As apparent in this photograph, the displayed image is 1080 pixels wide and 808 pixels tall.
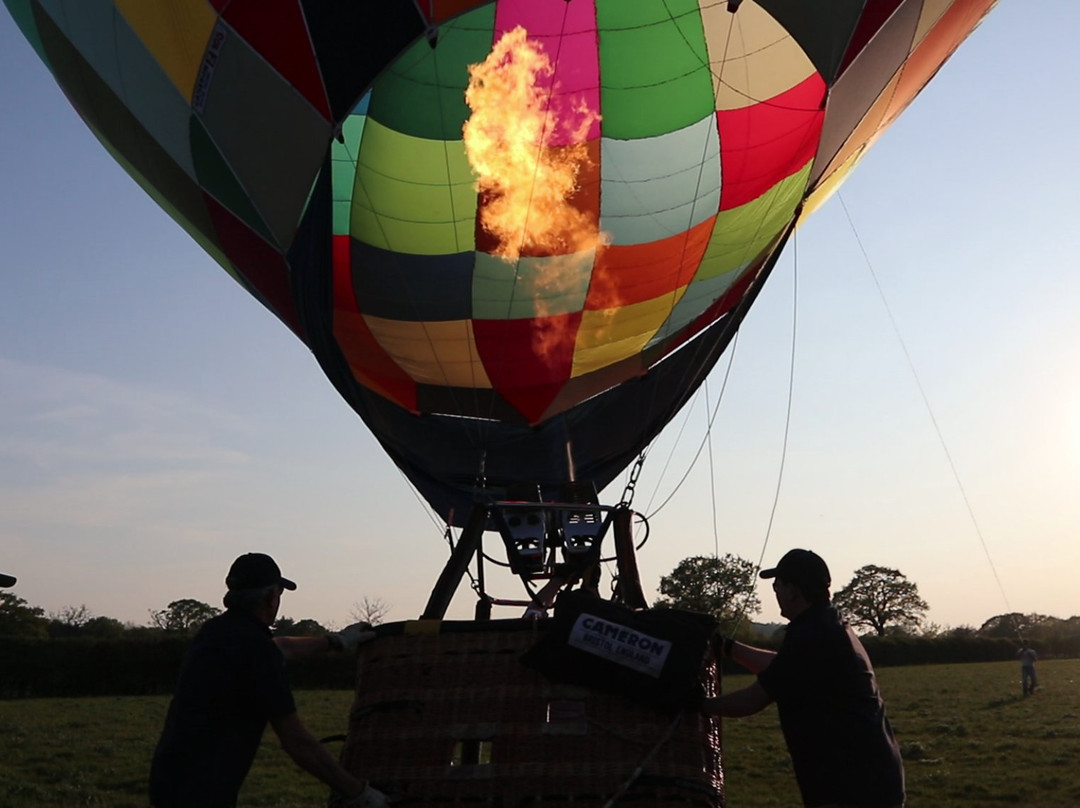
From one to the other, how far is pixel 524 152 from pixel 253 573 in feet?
12.2

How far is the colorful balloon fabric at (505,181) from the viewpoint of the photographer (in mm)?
5367

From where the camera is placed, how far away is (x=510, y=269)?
646cm

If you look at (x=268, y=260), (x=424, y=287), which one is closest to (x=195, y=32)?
(x=268, y=260)

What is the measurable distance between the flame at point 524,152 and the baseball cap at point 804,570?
3.51 m

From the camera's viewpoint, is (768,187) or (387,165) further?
(768,187)

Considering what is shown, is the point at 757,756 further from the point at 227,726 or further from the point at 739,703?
the point at 227,726

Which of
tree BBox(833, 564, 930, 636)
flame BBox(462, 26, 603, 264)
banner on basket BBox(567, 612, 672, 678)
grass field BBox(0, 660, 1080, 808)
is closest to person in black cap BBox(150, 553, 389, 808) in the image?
banner on basket BBox(567, 612, 672, 678)

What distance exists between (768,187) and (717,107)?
53 centimetres

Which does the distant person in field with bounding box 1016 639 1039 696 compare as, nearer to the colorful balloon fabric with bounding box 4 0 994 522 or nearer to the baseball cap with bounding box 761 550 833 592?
the colorful balloon fabric with bounding box 4 0 994 522

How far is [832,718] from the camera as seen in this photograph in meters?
2.69

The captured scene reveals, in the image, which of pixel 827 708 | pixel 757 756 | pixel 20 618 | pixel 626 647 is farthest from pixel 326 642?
pixel 20 618

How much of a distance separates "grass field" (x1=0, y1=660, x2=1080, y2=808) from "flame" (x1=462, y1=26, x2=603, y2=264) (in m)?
3.45

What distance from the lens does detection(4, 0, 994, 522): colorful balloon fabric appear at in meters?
5.37

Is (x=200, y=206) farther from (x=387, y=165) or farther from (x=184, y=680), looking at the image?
(x=184, y=680)
